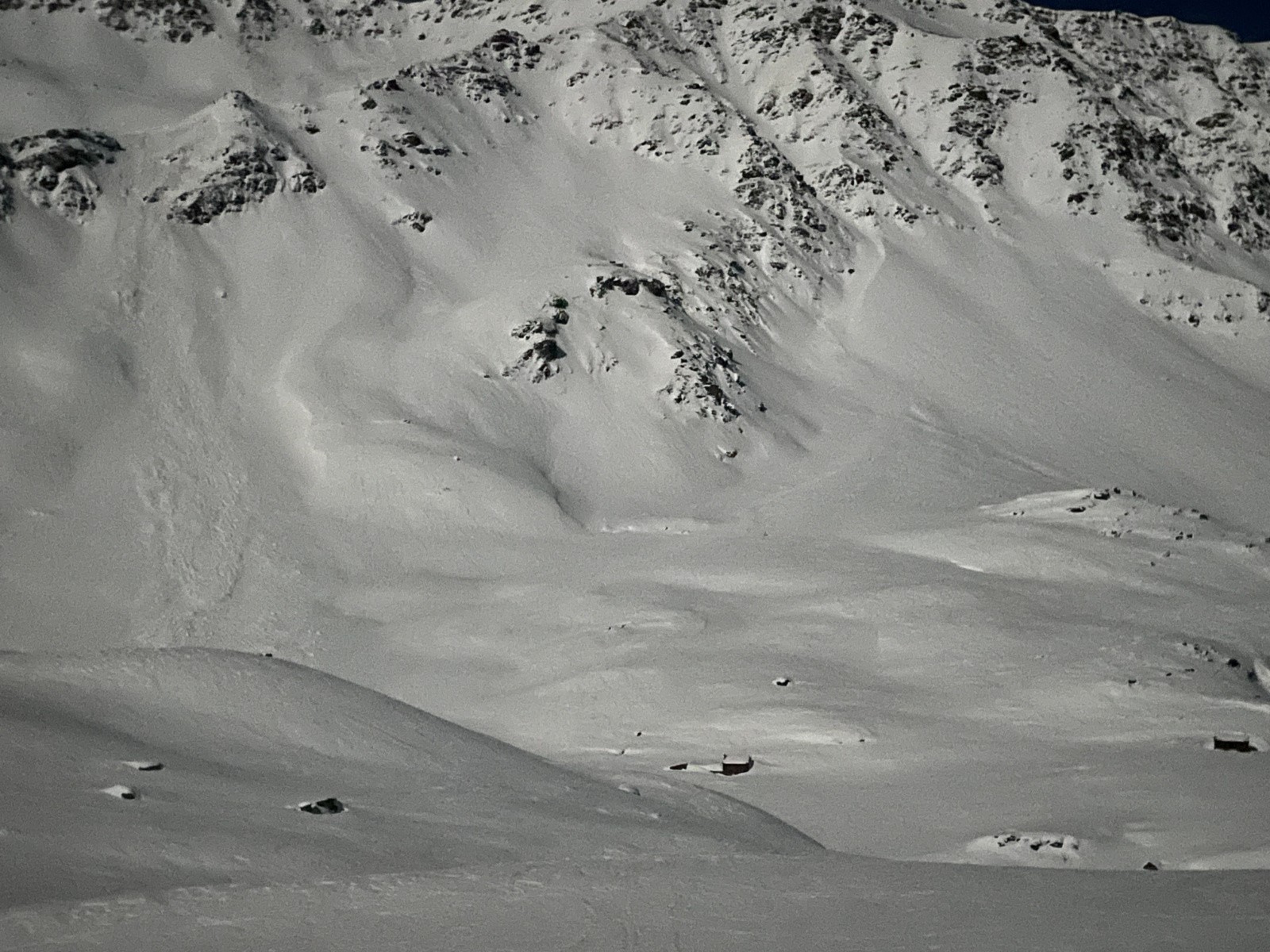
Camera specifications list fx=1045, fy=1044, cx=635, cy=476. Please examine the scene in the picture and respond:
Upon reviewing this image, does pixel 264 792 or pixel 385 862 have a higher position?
pixel 264 792

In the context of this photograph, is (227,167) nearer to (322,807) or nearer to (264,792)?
(264,792)

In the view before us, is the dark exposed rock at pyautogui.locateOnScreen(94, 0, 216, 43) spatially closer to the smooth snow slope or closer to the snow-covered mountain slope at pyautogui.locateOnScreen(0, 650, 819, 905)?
the snow-covered mountain slope at pyautogui.locateOnScreen(0, 650, 819, 905)

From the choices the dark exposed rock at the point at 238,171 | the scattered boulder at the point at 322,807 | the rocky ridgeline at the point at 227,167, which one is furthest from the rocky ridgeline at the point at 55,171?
the scattered boulder at the point at 322,807

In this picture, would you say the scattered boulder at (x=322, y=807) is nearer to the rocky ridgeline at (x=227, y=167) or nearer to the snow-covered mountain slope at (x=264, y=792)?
the snow-covered mountain slope at (x=264, y=792)

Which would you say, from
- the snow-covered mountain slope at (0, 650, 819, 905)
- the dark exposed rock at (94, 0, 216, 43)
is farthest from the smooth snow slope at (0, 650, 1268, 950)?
the dark exposed rock at (94, 0, 216, 43)

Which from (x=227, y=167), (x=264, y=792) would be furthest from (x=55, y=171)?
(x=264, y=792)

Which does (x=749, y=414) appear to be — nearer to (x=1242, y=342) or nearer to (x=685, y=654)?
(x=685, y=654)

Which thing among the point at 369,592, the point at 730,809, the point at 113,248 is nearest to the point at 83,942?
the point at 730,809
